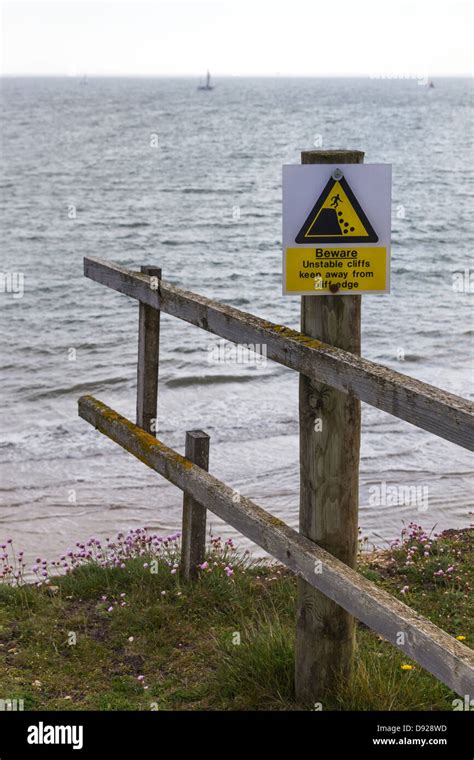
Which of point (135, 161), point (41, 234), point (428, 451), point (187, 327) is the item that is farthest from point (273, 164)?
point (428, 451)

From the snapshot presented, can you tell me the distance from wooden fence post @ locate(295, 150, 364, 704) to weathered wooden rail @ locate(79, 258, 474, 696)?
0.10 metres

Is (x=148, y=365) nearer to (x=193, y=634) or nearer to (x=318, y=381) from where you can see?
Result: (x=193, y=634)

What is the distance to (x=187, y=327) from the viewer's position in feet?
54.0

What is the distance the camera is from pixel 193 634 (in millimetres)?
5398

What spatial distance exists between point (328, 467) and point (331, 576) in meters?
0.48

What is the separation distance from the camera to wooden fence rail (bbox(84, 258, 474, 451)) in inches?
133

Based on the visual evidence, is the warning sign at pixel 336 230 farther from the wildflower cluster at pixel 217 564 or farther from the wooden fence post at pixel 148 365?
the wildflower cluster at pixel 217 564

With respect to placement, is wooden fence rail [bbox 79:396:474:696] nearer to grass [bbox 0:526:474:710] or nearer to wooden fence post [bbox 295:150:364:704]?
wooden fence post [bbox 295:150:364:704]

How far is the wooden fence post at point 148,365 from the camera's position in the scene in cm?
549

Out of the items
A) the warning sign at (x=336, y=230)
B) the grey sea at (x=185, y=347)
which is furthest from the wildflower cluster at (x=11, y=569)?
the warning sign at (x=336, y=230)

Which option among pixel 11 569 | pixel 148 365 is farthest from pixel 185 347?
pixel 148 365

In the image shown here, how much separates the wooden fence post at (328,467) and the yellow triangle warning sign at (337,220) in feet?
0.38

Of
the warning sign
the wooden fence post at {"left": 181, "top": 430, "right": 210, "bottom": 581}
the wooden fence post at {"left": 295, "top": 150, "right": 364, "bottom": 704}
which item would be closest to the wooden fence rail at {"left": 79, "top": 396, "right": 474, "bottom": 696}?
the wooden fence post at {"left": 295, "top": 150, "right": 364, "bottom": 704}
